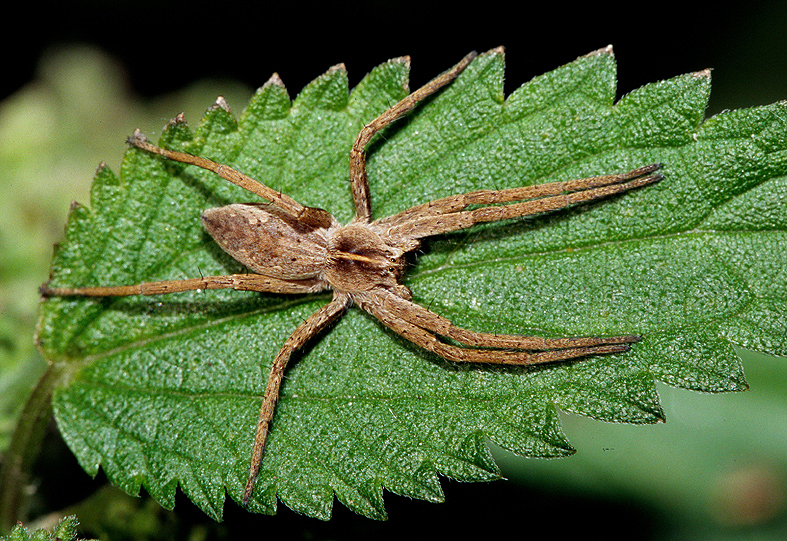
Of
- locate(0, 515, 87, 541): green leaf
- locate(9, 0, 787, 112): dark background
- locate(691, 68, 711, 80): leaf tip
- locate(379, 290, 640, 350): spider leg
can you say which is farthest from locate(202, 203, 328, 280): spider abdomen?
locate(691, 68, 711, 80): leaf tip

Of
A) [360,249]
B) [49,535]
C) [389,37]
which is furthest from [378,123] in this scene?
[49,535]

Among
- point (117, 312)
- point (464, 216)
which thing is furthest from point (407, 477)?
point (117, 312)

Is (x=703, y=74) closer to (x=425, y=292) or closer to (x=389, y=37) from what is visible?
(x=425, y=292)

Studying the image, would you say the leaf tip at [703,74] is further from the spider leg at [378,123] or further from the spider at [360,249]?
the spider leg at [378,123]

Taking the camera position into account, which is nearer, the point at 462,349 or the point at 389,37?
the point at 462,349

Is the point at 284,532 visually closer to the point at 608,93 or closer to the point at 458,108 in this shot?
the point at 458,108

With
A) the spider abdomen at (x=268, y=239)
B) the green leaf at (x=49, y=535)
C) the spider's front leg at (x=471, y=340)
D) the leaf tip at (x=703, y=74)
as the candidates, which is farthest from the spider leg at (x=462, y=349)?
the green leaf at (x=49, y=535)

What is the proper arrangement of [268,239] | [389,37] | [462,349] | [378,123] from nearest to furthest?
[462,349]
[378,123]
[268,239]
[389,37]
